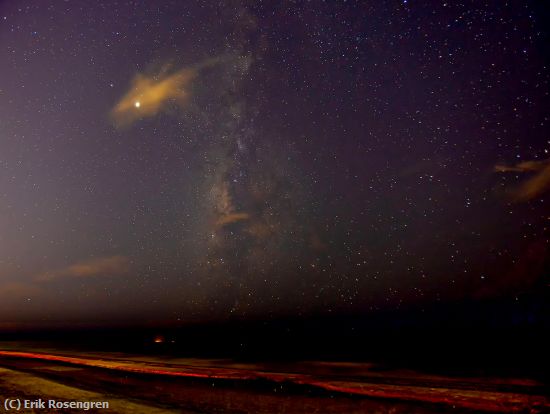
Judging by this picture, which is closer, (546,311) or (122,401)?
(122,401)

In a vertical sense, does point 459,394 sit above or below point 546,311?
above

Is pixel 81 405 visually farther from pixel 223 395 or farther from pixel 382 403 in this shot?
pixel 382 403

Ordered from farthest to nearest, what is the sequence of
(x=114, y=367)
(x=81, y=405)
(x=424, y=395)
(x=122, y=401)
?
1. (x=114, y=367)
2. (x=424, y=395)
3. (x=122, y=401)
4. (x=81, y=405)

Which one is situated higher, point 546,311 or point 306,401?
point 306,401

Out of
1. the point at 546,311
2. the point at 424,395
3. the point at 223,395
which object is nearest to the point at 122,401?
the point at 223,395

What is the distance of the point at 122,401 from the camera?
7523mm

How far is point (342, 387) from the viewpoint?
8992mm

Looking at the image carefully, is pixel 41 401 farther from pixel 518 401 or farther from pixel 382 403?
pixel 518 401

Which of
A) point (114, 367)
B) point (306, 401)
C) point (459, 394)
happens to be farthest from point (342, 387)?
point (114, 367)

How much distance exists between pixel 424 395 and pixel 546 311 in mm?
153456

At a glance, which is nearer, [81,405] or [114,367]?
[81,405]

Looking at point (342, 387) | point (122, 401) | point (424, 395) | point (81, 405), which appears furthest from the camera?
point (342, 387)

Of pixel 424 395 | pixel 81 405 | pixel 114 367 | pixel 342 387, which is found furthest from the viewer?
pixel 114 367

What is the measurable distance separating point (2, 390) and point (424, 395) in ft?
29.4
